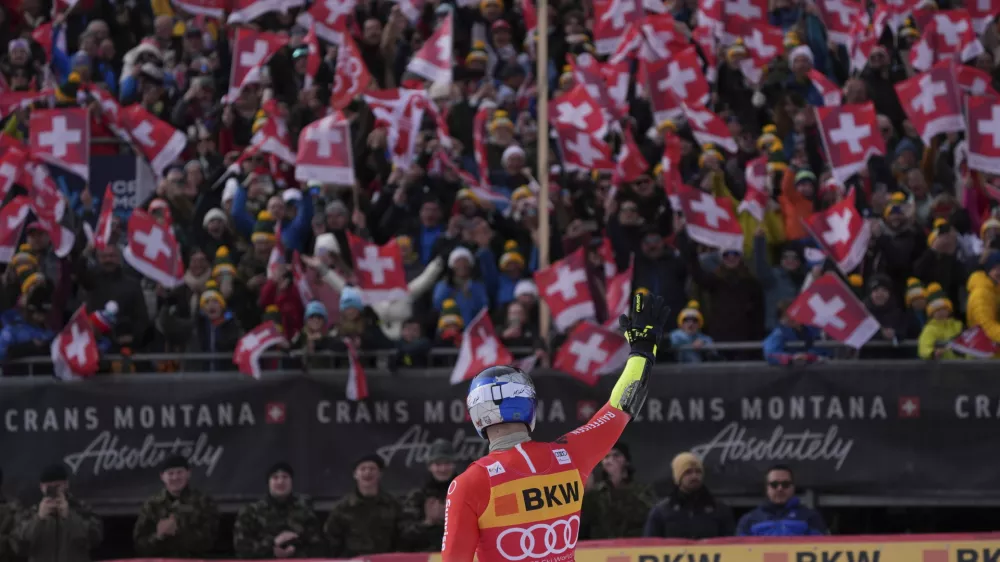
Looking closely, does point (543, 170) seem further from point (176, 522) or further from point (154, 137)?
point (176, 522)

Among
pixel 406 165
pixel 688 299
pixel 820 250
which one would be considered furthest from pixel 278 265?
pixel 820 250

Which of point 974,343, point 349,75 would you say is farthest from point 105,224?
point 974,343

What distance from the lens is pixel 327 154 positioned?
17422 millimetres

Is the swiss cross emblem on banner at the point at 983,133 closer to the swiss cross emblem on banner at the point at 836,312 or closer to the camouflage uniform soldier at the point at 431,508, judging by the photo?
the swiss cross emblem on banner at the point at 836,312

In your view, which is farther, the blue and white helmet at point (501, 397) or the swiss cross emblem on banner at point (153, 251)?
the swiss cross emblem on banner at point (153, 251)

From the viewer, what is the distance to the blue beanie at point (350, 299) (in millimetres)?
15969

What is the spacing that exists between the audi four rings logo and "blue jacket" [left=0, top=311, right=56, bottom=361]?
978 centimetres

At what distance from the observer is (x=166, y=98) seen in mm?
20109

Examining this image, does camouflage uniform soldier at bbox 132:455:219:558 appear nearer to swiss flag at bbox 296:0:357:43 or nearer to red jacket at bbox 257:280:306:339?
red jacket at bbox 257:280:306:339

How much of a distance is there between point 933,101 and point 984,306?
2.99m

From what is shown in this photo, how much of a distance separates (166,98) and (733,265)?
7.21 meters

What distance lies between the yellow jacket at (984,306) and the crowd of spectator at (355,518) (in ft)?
9.22

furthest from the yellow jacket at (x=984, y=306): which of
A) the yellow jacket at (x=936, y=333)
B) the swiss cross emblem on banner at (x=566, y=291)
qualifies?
the swiss cross emblem on banner at (x=566, y=291)

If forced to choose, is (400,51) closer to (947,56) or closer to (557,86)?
(557,86)
